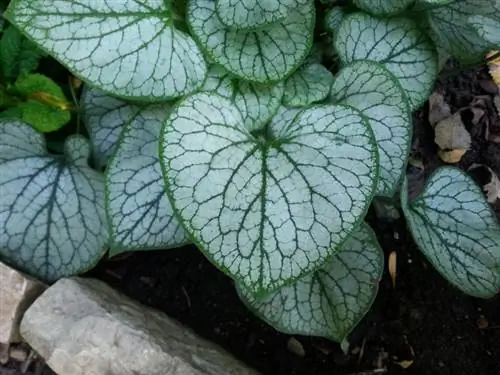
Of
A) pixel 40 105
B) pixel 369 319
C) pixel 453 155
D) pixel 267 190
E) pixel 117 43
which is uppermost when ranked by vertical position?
pixel 453 155

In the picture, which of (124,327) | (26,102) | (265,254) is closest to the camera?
(265,254)

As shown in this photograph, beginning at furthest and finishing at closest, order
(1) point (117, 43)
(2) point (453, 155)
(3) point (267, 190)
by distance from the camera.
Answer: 1. (2) point (453, 155)
2. (1) point (117, 43)
3. (3) point (267, 190)

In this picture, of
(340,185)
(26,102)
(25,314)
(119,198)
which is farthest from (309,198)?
(26,102)

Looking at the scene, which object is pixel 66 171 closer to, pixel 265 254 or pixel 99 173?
pixel 99 173

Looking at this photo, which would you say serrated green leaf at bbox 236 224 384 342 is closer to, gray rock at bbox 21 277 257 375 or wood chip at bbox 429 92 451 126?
gray rock at bbox 21 277 257 375

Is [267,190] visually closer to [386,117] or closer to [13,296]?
[386,117]

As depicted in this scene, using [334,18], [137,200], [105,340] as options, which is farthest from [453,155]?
[105,340]

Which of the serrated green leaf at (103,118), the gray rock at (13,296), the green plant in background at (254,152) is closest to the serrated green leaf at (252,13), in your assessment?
the green plant in background at (254,152)
